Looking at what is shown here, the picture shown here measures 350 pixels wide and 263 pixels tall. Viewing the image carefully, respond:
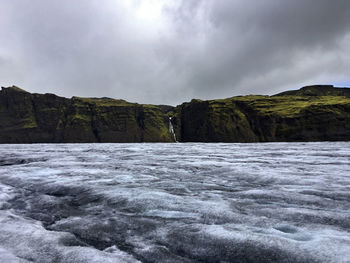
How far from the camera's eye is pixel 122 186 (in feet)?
17.4

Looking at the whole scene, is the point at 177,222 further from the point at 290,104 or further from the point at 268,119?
the point at 290,104

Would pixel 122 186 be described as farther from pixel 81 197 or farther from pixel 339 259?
pixel 339 259

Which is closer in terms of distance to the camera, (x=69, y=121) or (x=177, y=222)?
(x=177, y=222)

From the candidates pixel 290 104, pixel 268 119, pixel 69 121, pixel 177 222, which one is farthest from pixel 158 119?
pixel 177 222

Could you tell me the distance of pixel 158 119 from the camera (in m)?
116

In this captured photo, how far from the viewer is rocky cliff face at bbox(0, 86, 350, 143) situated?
84.0m

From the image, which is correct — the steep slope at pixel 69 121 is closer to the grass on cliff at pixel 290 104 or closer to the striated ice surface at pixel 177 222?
the grass on cliff at pixel 290 104

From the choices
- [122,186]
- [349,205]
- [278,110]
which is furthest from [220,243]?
[278,110]

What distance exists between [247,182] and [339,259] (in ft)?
12.5

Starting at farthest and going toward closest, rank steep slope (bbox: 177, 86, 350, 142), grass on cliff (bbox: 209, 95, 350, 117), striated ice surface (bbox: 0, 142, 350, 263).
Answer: grass on cliff (bbox: 209, 95, 350, 117)
steep slope (bbox: 177, 86, 350, 142)
striated ice surface (bbox: 0, 142, 350, 263)

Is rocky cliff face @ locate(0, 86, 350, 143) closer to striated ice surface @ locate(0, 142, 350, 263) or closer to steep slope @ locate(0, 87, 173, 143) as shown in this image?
steep slope @ locate(0, 87, 173, 143)

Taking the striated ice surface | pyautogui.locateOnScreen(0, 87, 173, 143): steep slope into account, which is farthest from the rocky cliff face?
the striated ice surface

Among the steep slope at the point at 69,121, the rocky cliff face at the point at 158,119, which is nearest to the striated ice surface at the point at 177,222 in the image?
the rocky cliff face at the point at 158,119

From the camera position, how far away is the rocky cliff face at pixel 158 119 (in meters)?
84.0
